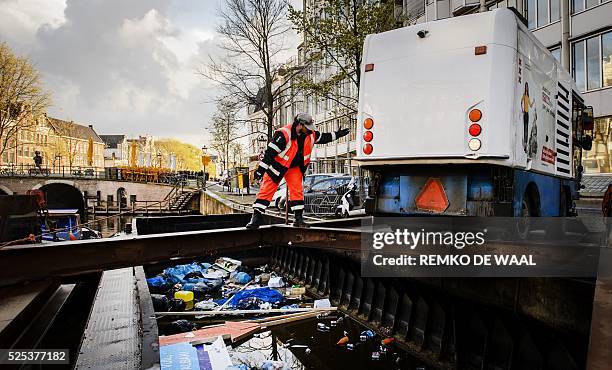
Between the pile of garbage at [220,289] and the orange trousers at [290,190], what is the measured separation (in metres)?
3.13

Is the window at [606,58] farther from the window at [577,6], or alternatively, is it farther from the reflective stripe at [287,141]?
the reflective stripe at [287,141]

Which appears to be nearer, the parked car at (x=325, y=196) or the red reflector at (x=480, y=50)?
the red reflector at (x=480, y=50)

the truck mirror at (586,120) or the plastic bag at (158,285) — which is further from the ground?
the truck mirror at (586,120)

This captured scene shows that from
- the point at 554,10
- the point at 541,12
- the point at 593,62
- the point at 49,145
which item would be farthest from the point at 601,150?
the point at 49,145

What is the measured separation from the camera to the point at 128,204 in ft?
161

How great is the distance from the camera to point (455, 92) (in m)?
5.13

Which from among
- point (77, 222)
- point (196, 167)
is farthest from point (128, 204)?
point (196, 167)

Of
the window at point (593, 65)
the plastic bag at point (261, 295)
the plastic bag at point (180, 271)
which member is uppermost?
the window at point (593, 65)

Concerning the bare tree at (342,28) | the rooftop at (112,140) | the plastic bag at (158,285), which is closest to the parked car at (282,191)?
the bare tree at (342,28)

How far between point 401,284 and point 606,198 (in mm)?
5189

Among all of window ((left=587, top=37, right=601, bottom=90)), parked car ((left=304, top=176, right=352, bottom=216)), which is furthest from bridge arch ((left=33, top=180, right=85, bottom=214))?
window ((left=587, top=37, right=601, bottom=90))

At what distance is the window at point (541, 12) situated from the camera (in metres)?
21.4

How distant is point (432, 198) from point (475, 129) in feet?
3.27

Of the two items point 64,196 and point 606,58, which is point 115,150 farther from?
point 606,58
